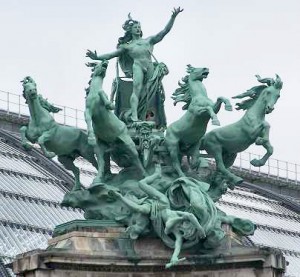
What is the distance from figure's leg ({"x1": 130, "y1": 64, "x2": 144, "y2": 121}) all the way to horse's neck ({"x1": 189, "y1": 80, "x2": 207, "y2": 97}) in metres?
1.83

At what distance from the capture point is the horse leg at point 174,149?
1982 inches

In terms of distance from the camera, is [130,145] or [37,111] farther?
[37,111]

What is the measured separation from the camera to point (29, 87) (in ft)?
165

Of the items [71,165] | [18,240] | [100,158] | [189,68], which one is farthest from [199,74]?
[18,240]

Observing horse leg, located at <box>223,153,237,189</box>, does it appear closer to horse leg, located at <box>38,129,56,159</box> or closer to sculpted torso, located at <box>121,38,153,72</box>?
sculpted torso, located at <box>121,38,153,72</box>

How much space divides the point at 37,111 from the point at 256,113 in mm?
6396

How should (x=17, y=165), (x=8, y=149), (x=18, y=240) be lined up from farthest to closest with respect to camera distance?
(x=8, y=149) < (x=17, y=165) < (x=18, y=240)

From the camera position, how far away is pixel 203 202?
1932 inches

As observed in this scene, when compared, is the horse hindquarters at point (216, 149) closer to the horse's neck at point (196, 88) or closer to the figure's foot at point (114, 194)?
the horse's neck at point (196, 88)

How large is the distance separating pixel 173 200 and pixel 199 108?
2.77 meters

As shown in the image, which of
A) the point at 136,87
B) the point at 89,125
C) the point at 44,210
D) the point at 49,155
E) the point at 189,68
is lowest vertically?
the point at 49,155

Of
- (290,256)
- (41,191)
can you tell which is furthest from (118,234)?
(290,256)

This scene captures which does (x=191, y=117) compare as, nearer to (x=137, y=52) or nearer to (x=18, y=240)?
(x=137, y=52)

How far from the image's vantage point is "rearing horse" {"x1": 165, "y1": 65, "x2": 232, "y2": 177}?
4997cm
